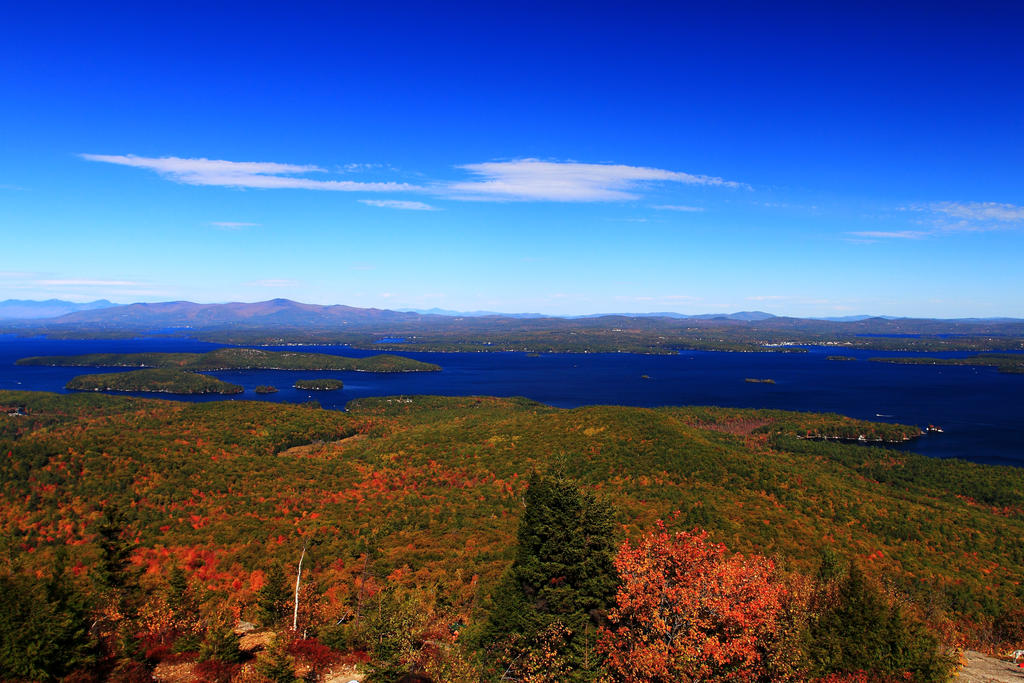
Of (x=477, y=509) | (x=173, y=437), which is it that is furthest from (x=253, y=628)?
(x=173, y=437)

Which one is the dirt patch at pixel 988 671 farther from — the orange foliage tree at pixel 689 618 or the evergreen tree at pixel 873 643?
the orange foliage tree at pixel 689 618

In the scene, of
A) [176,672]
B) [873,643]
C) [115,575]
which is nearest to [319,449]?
[115,575]

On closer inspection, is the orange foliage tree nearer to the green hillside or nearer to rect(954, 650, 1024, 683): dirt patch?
the green hillside

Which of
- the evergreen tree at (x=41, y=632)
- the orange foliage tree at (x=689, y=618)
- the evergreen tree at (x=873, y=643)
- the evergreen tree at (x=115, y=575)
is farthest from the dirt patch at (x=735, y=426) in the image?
the evergreen tree at (x=41, y=632)

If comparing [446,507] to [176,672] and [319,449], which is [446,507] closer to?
[176,672]

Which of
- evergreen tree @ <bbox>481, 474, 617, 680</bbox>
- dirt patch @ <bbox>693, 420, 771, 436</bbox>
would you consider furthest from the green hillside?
dirt patch @ <bbox>693, 420, 771, 436</bbox>

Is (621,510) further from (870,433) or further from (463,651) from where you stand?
(870,433)

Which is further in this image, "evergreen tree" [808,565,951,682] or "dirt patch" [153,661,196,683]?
"evergreen tree" [808,565,951,682]
